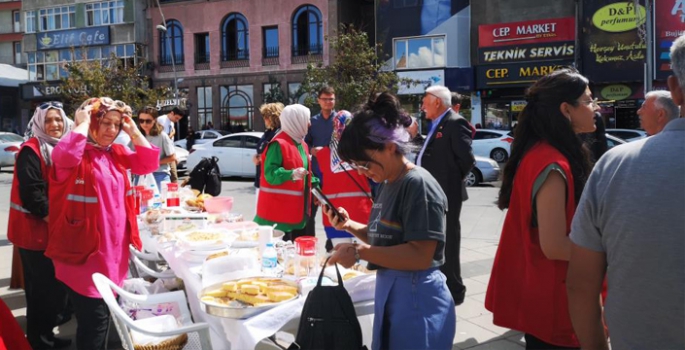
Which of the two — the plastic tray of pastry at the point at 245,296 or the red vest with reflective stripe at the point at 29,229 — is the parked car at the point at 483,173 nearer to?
the red vest with reflective stripe at the point at 29,229

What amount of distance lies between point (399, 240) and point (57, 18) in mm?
41829

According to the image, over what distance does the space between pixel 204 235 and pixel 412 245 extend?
2095mm

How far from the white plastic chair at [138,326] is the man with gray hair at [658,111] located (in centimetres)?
429

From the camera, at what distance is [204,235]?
4.02 m

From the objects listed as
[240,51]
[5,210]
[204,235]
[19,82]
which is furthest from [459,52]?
[19,82]

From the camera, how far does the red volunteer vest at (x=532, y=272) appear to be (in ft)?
8.00

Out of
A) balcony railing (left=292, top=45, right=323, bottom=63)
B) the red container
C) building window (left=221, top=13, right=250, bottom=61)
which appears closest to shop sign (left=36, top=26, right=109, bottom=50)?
building window (left=221, top=13, right=250, bottom=61)

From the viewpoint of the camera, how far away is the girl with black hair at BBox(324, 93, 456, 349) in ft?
7.75

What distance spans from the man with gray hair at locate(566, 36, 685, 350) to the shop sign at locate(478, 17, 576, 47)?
Result: 27.0 metres

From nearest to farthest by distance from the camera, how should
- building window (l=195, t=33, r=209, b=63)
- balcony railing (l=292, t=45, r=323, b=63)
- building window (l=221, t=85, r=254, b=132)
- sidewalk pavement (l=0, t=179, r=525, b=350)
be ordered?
sidewalk pavement (l=0, t=179, r=525, b=350), balcony railing (l=292, t=45, r=323, b=63), building window (l=221, t=85, r=254, b=132), building window (l=195, t=33, r=209, b=63)

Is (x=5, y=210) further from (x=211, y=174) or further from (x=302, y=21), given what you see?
(x=302, y=21)

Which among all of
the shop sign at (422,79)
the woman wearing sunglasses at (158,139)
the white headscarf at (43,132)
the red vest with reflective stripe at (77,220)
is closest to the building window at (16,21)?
the shop sign at (422,79)

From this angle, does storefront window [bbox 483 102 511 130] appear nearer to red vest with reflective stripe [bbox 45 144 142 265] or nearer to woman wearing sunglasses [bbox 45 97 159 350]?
woman wearing sunglasses [bbox 45 97 159 350]

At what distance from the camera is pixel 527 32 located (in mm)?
26938
